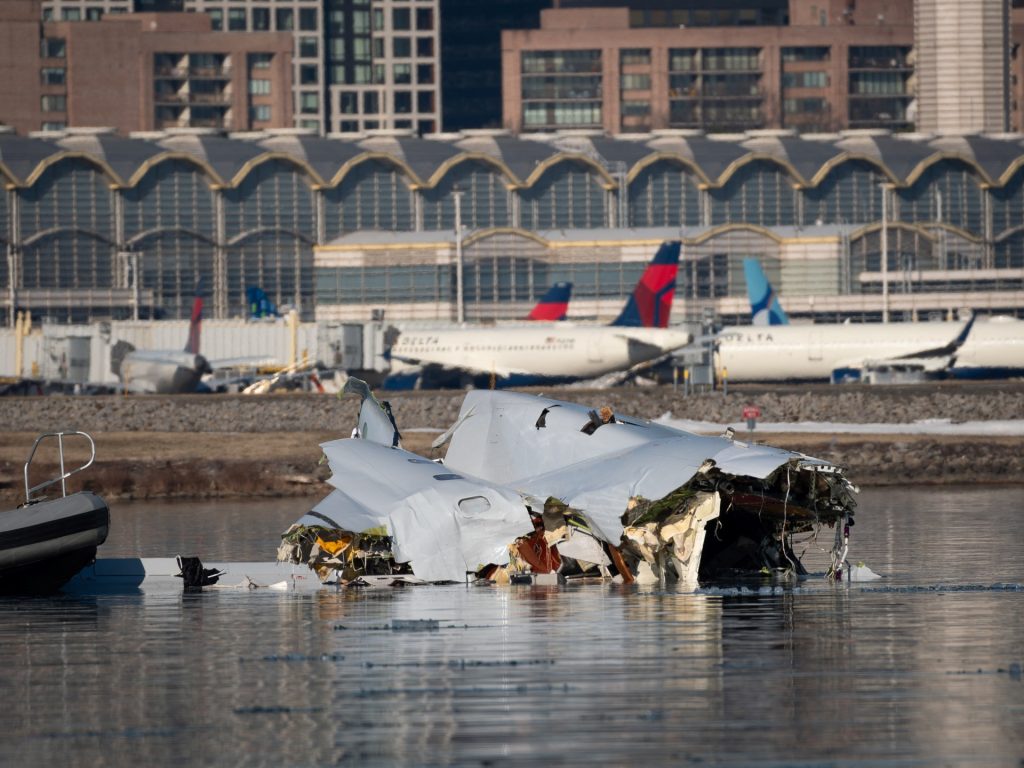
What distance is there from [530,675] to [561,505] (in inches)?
350

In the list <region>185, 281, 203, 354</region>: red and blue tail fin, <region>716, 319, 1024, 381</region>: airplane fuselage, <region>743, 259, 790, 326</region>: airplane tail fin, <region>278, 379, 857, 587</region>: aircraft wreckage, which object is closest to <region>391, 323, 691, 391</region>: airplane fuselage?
<region>716, 319, 1024, 381</region>: airplane fuselage

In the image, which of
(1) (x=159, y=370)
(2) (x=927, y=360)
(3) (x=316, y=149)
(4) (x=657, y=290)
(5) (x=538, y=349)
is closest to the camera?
(2) (x=927, y=360)

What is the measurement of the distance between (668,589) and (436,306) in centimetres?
12825

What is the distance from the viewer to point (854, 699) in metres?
19.9

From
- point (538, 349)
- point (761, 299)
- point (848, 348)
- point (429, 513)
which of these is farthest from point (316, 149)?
point (429, 513)

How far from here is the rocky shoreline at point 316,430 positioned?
6331cm

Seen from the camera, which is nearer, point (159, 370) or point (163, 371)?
point (163, 371)

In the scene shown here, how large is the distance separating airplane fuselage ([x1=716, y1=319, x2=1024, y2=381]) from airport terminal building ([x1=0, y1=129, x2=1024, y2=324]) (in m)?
49.2

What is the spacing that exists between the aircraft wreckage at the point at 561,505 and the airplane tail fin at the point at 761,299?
332 feet

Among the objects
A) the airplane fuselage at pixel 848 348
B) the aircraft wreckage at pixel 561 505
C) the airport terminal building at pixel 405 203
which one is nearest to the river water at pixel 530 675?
the aircraft wreckage at pixel 561 505

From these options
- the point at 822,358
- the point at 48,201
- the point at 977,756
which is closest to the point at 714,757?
the point at 977,756

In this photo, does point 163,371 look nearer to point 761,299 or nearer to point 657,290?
point 657,290

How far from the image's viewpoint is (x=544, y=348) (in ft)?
384

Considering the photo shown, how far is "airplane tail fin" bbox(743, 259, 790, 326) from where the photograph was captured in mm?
135000
